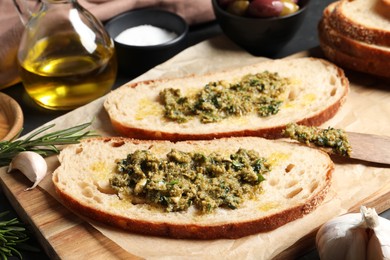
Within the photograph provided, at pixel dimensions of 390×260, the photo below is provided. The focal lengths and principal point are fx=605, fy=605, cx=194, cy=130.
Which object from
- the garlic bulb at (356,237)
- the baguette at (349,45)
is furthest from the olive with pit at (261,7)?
the garlic bulb at (356,237)

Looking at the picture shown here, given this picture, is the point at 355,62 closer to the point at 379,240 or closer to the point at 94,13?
the point at 379,240

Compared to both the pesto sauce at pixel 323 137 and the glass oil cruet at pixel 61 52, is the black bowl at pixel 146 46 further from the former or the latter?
the pesto sauce at pixel 323 137

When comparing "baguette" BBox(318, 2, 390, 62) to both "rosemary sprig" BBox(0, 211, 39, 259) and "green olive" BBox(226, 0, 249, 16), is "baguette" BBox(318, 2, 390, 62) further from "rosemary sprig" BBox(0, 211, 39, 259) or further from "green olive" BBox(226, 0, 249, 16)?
"rosemary sprig" BBox(0, 211, 39, 259)

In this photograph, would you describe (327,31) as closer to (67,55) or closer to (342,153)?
(342,153)

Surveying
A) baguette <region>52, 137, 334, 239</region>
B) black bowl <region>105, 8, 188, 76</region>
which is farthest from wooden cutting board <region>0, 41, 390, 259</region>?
black bowl <region>105, 8, 188, 76</region>

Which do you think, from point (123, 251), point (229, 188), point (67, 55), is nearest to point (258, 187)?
point (229, 188)
